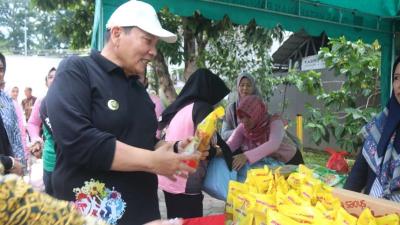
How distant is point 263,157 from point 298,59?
40.9ft

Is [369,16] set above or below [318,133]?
above

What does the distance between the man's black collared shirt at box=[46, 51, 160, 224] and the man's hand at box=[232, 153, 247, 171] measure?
4.78ft

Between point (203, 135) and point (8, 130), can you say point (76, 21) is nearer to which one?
point (8, 130)

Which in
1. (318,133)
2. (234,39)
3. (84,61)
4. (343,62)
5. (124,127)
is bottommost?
(318,133)

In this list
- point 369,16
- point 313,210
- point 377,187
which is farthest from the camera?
point 369,16

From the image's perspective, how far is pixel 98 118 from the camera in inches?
53.8

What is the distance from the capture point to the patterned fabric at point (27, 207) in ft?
2.49

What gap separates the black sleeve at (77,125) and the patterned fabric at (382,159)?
132 centimetres

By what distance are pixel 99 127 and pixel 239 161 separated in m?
1.75

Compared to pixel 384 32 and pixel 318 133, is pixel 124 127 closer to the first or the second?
pixel 384 32

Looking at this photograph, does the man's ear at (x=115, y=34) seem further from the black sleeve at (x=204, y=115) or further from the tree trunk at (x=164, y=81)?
the tree trunk at (x=164, y=81)

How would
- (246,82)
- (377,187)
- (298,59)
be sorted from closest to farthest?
(377,187)
(246,82)
(298,59)

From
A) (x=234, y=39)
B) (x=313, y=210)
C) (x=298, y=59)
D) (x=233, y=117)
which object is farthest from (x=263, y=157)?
(x=298, y=59)

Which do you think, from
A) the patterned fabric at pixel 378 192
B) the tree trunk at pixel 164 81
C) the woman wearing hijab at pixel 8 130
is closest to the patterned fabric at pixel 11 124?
the woman wearing hijab at pixel 8 130
